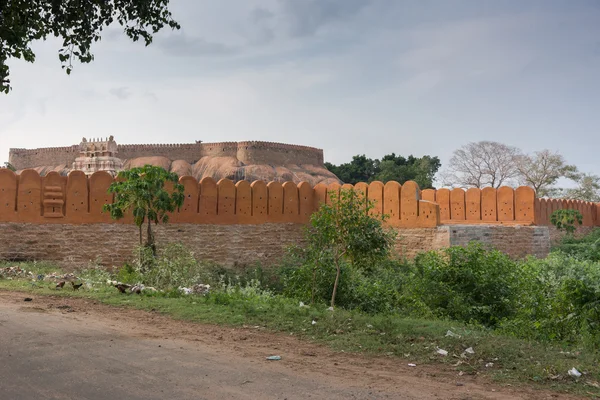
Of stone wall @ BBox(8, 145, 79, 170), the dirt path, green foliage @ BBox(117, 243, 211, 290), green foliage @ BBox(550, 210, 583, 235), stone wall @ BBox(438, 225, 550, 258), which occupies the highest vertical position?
stone wall @ BBox(8, 145, 79, 170)

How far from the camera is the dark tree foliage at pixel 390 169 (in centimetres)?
4328

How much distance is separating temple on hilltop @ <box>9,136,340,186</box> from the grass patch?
112ft

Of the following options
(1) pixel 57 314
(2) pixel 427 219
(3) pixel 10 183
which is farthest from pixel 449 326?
(3) pixel 10 183

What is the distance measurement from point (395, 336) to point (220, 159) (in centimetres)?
4010

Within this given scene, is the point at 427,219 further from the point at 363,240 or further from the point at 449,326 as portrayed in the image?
the point at 449,326

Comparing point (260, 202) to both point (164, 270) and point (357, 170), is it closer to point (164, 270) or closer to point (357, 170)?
point (164, 270)

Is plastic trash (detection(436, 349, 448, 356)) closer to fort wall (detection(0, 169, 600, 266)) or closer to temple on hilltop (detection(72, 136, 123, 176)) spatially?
fort wall (detection(0, 169, 600, 266))

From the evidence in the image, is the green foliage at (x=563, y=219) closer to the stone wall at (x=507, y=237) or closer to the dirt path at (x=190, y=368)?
the stone wall at (x=507, y=237)

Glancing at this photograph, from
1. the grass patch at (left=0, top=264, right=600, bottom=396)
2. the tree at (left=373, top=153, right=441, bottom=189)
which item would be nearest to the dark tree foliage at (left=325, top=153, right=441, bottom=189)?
the tree at (left=373, top=153, right=441, bottom=189)

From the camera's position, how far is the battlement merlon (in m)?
45.2

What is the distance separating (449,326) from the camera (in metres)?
7.15

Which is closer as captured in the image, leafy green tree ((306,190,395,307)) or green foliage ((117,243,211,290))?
leafy green tree ((306,190,395,307))

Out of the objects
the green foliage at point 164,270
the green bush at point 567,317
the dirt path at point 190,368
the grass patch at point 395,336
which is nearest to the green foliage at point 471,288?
the green bush at point 567,317

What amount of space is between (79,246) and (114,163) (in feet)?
57.4
